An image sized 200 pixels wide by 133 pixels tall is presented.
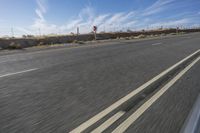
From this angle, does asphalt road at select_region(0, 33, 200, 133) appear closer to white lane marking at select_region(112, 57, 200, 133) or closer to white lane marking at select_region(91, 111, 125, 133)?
white lane marking at select_region(112, 57, 200, 133)

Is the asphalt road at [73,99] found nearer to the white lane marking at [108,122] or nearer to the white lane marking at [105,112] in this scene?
the white lane marking at [105,112]

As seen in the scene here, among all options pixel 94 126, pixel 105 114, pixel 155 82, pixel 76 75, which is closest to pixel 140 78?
pixel 155 82

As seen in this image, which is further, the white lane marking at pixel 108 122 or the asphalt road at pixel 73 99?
the asphalt road at pixel 73 99

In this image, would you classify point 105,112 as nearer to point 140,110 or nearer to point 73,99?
point 140,110

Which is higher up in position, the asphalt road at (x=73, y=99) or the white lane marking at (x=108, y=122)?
the asphalt road at (x=73, y=99)

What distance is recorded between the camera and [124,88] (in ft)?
17.9

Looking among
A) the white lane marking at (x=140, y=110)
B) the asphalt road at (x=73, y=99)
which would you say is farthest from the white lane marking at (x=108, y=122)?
the asphalt road at (x=73, y=99)

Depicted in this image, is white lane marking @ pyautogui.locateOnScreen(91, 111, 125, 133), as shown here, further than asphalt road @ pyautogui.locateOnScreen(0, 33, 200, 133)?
No

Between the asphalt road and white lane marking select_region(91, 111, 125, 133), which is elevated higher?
the asphalt road

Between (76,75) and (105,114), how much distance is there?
11.0 feet

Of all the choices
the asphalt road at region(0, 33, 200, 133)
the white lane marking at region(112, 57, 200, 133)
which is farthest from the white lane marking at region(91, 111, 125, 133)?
the asphalt road at region(0, 33, 200, 133)

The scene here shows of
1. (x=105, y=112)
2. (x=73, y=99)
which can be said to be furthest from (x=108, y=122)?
(x=73, y=99)

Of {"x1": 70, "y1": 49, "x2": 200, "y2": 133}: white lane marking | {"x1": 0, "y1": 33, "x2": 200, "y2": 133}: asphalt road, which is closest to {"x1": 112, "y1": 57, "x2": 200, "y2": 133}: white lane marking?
{"x1": 0, "y1": 33, "x2": 200, "y2": 133}: asphalt road

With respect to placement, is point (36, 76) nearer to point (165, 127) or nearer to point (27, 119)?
point (27, 119)
